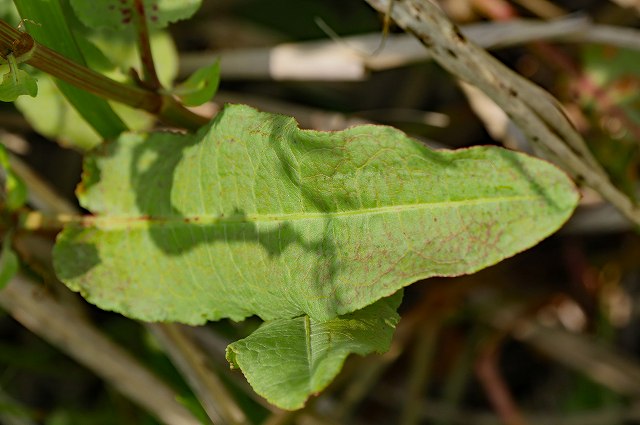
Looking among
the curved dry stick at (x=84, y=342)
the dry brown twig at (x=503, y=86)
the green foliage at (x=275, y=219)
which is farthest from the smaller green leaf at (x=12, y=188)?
the dry brown twig at (x=503, y=86)

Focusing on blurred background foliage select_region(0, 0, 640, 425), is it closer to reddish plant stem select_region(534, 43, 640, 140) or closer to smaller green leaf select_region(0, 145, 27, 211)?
reddish plant stem select_region(534, 43, 640, 140)

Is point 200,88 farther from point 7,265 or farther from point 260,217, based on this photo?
point 7,265

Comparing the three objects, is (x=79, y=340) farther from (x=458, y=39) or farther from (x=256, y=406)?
(x=458, y=39)

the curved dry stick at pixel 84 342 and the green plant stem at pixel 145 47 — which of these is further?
the curved dry stick at pixel 84 342

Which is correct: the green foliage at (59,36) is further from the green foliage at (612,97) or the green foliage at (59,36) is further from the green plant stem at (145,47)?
the green foliage at (612,97)

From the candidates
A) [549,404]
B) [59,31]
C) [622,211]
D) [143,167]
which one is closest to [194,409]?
[143,167]

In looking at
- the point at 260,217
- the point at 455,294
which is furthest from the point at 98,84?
the point at 455,294
